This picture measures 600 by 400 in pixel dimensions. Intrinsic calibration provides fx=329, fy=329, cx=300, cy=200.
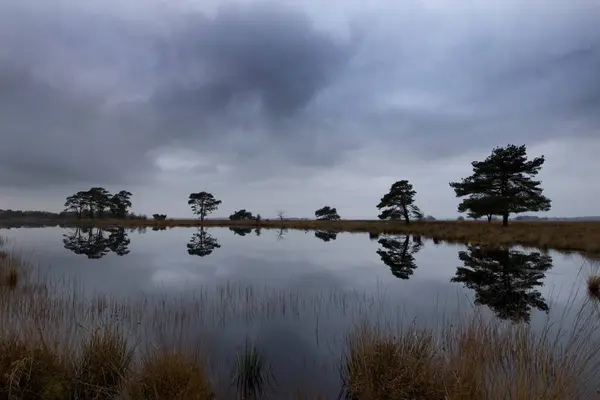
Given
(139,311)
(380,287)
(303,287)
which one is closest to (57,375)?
(139,311)

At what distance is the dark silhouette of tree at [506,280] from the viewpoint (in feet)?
33.0

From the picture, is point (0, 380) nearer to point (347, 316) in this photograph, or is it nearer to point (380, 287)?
point (347, 316)

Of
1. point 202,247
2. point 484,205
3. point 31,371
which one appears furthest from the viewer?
point 484,205

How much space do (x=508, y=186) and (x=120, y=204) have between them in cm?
8644

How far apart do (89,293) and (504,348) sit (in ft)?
38.3

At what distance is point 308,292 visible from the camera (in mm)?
11969

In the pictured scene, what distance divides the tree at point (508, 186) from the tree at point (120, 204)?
81.7m

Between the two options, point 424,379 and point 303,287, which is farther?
point 303,287

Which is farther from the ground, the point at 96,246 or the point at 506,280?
the point at 96,246

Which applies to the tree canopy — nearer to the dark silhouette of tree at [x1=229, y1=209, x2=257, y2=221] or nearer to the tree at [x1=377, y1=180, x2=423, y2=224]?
the dark silhouette of tree at [x1=229, y1=209, x2=257, y2=221]

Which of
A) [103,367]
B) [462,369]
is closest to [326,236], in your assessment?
[103,367]

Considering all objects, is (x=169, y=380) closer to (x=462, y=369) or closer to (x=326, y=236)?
(x=462, y=369)

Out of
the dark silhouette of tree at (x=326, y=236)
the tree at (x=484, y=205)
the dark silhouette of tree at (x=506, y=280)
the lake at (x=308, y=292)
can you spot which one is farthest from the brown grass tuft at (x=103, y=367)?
the tree at (x=484, y=205)

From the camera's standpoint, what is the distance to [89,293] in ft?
35.6
